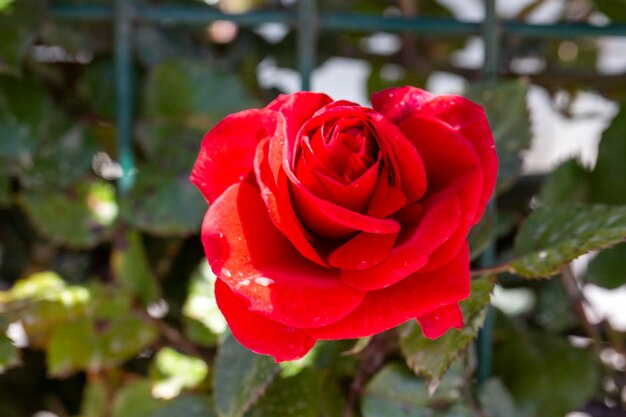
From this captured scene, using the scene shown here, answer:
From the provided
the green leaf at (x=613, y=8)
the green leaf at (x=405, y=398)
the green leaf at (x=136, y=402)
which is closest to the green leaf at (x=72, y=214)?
the green leaf at (x=136, y=402)

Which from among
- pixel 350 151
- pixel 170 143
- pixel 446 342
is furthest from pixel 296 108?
pixel 170 143

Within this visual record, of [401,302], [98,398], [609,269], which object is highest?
[401,302]

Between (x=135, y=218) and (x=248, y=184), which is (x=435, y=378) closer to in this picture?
(x=248, y=184)

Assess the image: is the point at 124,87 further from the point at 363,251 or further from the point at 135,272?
the point at 363,251

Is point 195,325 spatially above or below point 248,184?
below

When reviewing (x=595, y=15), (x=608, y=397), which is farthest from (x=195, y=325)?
(x=595, y=15)

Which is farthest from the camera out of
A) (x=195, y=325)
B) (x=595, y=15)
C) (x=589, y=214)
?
(x=595, y=15)

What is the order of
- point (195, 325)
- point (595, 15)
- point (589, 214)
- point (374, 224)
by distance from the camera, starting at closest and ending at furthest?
point (374, 224) < point (589, 214) < point (195, 325) < point (595, 15)
